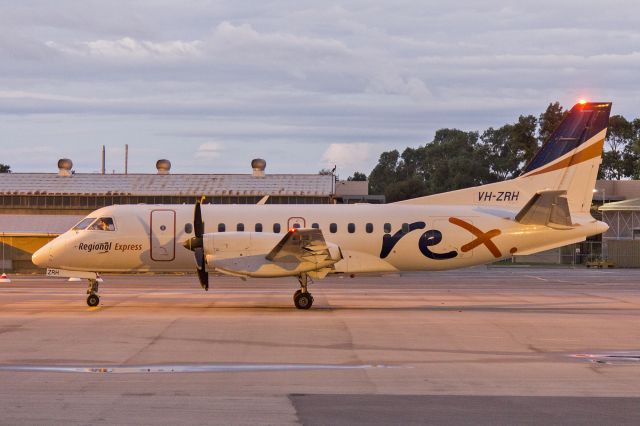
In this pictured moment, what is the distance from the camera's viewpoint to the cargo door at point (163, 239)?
28094 mm

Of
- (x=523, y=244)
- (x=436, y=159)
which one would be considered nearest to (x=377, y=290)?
(x=523, y=244)

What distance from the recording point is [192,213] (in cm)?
2844

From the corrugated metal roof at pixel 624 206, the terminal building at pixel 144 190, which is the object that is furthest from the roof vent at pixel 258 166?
the corrugated metal roof at pixel 624 206

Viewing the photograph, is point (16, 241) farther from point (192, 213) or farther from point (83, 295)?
point (192, 213)

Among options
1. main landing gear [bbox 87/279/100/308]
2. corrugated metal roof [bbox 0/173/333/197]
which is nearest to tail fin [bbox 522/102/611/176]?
main landing gear [bbox 87/279/100/308]

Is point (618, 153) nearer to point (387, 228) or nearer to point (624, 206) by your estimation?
point (624, 206)

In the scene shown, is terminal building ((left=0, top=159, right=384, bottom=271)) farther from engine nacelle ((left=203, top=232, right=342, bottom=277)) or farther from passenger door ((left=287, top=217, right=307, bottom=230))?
engine nacelle ((left=203, top=232, right=342, bottom=277))

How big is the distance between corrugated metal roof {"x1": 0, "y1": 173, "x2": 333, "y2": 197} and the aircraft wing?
133 ft

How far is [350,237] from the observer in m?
28.0

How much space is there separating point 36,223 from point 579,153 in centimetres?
4412

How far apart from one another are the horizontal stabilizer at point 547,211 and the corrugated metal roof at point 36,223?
133 feet

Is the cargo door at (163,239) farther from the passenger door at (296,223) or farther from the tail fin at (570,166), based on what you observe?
the tail fin at (570,166)

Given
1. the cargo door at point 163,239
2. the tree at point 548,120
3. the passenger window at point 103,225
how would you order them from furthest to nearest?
1. the tree at point 548,120
2. the passenger window at point 103,225
3. the cargo door at point 163,239

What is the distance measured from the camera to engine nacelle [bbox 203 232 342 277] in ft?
86.0
